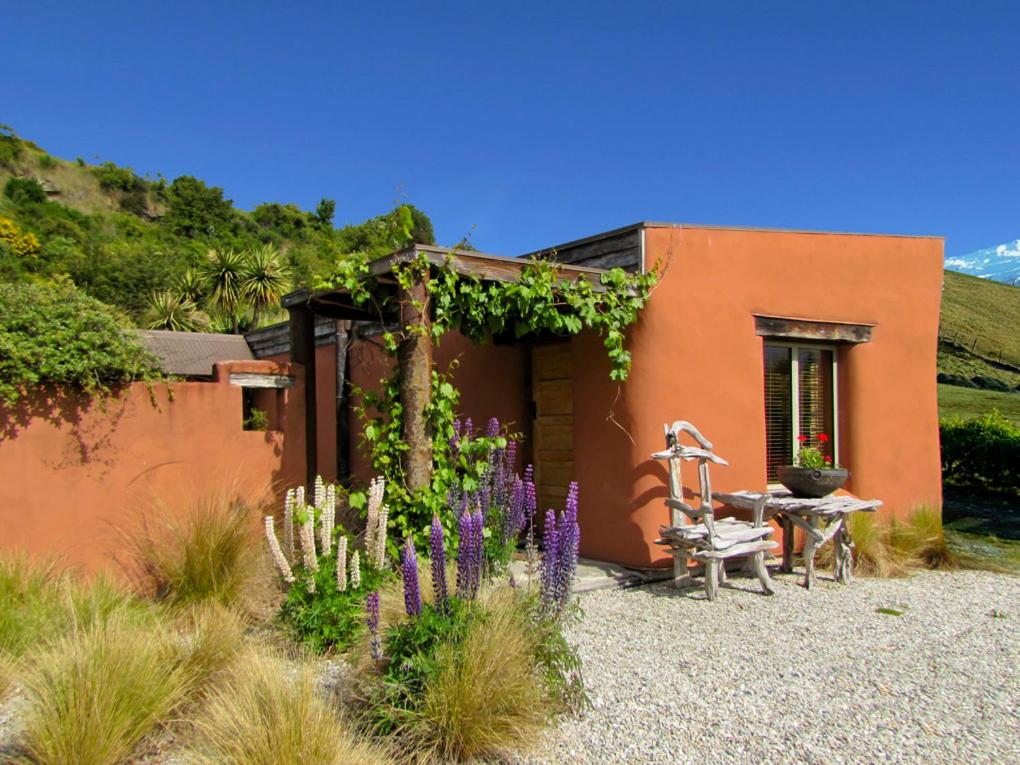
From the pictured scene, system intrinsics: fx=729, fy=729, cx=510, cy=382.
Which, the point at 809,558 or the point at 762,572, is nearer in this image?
the point at 762,572

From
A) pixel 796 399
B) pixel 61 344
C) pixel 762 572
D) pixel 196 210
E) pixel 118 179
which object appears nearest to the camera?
pixel 61 344

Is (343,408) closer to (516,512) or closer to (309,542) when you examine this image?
(516,512)

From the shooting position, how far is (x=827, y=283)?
707 cm

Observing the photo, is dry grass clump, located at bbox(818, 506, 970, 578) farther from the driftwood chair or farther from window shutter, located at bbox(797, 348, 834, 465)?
the driftwood chair

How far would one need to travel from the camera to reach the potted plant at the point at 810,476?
619 centimetres

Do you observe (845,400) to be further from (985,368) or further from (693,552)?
(985,368)

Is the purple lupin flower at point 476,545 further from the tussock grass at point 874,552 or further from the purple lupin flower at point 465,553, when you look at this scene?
the tussock grass at point 874,552

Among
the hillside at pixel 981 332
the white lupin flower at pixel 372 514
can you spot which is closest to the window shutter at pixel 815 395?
the white lupin flower at pixel 372 514

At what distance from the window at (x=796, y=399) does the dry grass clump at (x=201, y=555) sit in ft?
15.6

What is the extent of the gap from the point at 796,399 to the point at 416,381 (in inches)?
156

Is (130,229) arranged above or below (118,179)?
below

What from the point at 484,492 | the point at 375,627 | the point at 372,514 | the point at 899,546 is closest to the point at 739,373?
the point at 899,546

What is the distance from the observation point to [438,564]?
9.95 feet

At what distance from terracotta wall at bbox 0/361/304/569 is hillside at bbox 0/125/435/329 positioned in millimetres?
7074
